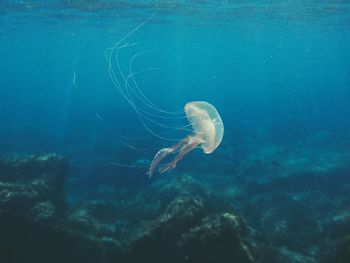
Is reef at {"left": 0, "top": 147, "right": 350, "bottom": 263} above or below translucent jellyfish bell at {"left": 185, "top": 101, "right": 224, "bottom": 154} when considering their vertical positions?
below

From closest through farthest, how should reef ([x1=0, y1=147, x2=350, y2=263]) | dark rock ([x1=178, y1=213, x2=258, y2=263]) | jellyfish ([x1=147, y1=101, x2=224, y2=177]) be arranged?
dark rock ([x1=178, y1=213, x2=258, y2=263])
reef ([x1=0, y1=147, x2=350, y2=263])
jellyfish ([x1=147, y1=101, x2=224, y2=177])

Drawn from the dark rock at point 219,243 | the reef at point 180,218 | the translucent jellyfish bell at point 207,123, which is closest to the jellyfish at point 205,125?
the translucent jellyfish bell at point 207,123

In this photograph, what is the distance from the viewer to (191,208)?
22.6ft

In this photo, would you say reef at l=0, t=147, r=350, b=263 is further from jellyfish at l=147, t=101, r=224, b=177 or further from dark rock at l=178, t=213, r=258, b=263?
jellyfish at l=147, t=101, r=224, b=177

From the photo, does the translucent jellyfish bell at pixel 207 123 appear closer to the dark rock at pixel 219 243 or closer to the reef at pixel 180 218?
the reef at pixel 180 218

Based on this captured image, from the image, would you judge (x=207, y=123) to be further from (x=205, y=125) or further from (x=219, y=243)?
(x=219, y=243)

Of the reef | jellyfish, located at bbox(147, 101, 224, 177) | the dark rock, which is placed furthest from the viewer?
jellyfish, located at bbox(147, 101, 224, 177)

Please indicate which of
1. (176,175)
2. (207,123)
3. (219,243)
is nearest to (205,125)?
(207,123)

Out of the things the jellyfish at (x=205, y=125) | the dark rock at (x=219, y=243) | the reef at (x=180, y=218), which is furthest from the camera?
the jellyfish at (x=205, y=125)

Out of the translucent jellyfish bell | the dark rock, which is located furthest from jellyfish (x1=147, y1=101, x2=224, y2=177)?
the dark rock

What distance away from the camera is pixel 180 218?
6.62 metres

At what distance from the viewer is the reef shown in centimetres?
621

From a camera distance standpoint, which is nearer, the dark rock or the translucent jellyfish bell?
the dark rock

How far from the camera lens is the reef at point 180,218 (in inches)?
245
